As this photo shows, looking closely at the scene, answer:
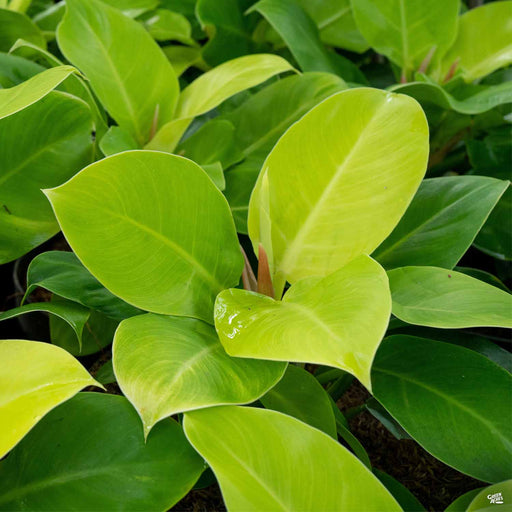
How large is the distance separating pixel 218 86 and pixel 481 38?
1.74 feet

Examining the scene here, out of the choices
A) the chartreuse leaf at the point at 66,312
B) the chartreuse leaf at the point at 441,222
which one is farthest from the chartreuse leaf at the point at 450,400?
the chartreuse leaf at the point at 66,312

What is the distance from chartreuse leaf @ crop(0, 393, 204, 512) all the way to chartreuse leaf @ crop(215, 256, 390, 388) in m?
0.11

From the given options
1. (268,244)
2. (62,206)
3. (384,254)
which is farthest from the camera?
(384,254)

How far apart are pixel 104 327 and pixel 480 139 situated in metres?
0.76

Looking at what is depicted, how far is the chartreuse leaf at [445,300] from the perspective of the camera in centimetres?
53

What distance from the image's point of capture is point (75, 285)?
2.06 feet

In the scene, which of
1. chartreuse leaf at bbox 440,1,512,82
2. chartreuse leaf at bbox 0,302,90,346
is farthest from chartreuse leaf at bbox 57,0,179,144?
chartreuse leaf at bbox 440,1,512,82

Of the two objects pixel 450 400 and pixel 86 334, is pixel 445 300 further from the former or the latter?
pixel 86 334

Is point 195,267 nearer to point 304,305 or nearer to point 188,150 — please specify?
point 304,305

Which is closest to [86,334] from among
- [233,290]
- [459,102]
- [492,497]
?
[233,290]

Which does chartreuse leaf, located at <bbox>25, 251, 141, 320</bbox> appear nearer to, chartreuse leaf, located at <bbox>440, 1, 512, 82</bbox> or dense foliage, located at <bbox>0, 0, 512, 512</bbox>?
dense foliage, located at <bbox>0, 0, 512, 512</bbox>

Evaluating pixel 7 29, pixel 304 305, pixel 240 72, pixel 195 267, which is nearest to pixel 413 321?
pixel 304 305

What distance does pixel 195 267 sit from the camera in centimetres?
57

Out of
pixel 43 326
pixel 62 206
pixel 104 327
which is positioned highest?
pixel 62 206
